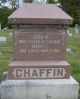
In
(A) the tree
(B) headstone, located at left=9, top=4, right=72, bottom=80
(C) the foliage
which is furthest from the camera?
(A) the tree

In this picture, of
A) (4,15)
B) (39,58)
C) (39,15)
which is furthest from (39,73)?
(4,15)

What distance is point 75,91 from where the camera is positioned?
615cm

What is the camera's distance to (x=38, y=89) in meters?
6.07

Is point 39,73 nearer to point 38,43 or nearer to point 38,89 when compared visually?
point 38,89

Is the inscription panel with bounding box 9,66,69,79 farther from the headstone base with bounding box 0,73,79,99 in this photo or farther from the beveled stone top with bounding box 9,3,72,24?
the beveled stone top with bounding box 9,3,72,24

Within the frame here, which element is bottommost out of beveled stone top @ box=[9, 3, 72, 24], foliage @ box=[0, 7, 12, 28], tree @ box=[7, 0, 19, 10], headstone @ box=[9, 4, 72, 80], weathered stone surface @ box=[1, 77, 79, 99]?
foliage @ box=[0, 7, 12, 28]

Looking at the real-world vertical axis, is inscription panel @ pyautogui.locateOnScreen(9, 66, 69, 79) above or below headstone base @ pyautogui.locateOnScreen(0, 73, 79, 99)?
above

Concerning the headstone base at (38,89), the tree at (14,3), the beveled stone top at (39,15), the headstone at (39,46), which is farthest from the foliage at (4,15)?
the headstone base at (38,89)

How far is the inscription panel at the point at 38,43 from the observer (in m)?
6.20

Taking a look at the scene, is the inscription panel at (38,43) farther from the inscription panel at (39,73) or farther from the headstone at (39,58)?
the inscription panel at (39,73)

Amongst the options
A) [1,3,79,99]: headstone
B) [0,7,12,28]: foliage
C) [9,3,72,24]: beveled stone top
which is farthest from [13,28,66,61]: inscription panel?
[0,7,12,28]: foliage

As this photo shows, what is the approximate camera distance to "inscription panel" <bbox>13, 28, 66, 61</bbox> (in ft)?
20.3

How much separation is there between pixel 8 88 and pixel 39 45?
37.8 inches

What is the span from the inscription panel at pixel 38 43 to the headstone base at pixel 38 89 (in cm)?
47
